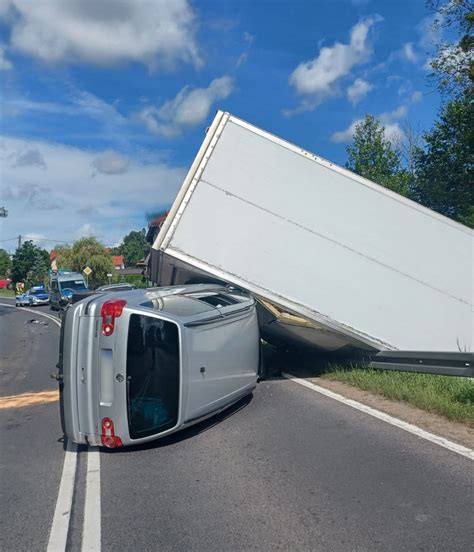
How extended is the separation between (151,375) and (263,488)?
4.60ft

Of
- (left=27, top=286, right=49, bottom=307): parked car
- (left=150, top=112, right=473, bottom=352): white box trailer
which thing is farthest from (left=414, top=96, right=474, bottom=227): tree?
(left=27, top=286, right=49, bottom=307): parked car

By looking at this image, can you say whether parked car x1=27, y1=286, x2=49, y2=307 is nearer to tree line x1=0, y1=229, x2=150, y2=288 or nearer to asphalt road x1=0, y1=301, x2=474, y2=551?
tree line x1=0, y1=229, x2=150, y2=288

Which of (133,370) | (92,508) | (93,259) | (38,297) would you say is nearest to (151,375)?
(133,370)

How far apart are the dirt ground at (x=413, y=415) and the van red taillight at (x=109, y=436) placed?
2885 millimetres

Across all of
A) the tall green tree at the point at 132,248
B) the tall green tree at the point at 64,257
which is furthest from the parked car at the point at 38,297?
the tall green tree at the point at 132,248

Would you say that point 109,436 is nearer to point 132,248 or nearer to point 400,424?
point 400,424

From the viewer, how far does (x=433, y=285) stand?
261 inches

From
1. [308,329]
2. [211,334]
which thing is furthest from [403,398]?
[211,334]

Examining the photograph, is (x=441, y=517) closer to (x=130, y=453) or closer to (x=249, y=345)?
(x=130, y=453)

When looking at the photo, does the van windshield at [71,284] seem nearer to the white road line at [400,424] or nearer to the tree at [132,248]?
the white road line at [400,424]

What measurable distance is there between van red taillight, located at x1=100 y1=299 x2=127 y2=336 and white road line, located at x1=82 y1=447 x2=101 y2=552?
1.20m

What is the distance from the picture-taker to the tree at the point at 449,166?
2431 cm

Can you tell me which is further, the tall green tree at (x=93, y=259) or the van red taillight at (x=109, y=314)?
the tall green tree at (x=93, y=259)

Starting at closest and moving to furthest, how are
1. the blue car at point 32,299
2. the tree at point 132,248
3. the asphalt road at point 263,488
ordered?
the asphalt road at point 263,488 < the blue car at point 32,299 < the tree at point 132,248
